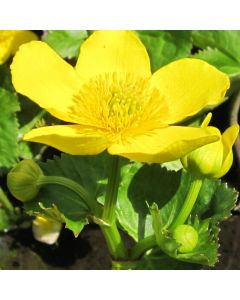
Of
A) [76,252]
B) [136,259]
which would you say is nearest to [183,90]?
Result: [136,259]

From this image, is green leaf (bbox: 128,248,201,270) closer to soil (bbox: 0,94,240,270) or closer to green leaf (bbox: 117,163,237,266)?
green leaf (bbox: 117,163,237,266)

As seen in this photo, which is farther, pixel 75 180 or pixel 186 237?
pixel 75 180

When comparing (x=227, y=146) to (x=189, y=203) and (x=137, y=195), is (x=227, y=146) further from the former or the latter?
(x=137, y=195)

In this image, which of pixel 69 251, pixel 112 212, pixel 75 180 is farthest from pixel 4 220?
pixel 112 212

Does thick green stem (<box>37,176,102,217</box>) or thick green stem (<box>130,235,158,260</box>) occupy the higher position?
thick green stem (<box>37,176,102,217</box>)

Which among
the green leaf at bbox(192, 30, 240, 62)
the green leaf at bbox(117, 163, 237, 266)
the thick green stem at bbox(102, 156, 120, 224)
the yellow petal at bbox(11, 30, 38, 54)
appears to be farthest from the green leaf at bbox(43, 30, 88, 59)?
the thick green stem at bbox(102, 156, 120, 224)

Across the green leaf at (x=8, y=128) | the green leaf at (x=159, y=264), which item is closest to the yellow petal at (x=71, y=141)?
the green leaf at (x=159, y=264)
